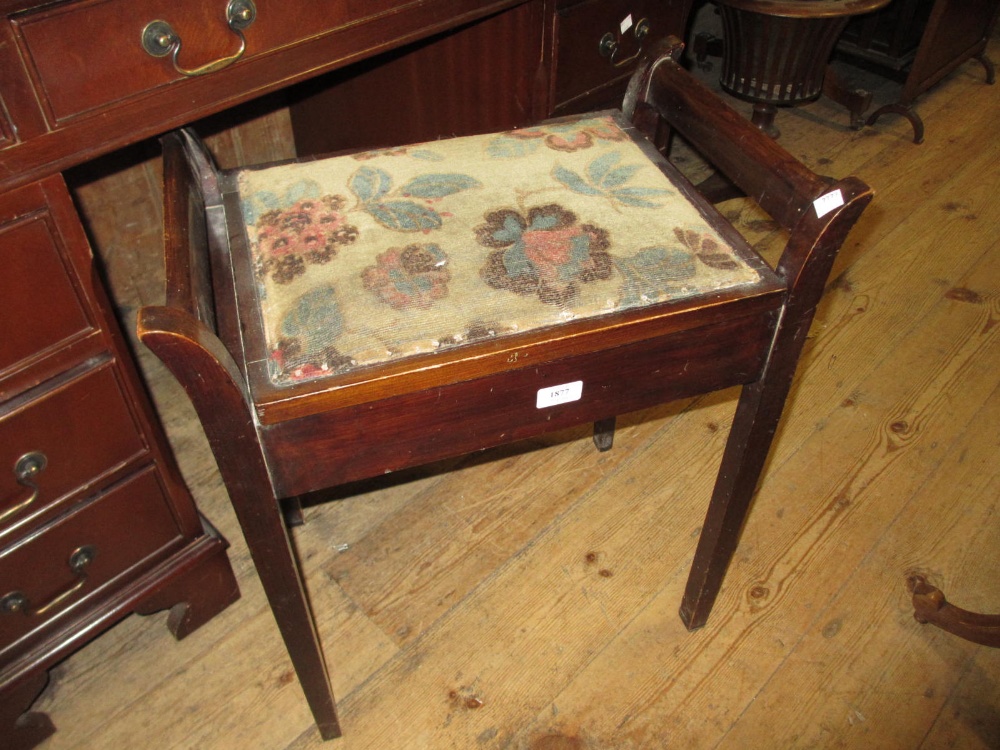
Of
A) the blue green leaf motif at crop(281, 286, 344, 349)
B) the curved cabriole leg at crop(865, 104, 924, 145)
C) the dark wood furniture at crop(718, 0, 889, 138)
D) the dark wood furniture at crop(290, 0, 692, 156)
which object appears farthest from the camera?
the curved cabriole leg at crop(865, 104, 924, 145)

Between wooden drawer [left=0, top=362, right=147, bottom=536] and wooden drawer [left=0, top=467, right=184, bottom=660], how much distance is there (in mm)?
37

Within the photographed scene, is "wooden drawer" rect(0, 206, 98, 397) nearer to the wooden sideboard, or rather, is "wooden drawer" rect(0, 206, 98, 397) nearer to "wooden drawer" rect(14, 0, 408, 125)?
the wooden sideboard

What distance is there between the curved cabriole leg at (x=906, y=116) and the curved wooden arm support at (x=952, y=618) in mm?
1366

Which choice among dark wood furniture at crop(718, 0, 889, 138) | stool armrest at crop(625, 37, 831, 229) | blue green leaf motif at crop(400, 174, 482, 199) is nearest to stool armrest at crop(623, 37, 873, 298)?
stool armrest at crop(625, 37, 831, 229)

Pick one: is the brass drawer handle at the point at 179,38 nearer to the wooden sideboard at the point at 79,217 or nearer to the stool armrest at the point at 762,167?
the wooden sideboard at the point at 79,217

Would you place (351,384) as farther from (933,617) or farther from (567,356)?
(933,617)

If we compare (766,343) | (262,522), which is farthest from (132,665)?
(766,343)

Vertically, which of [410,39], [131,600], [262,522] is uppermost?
[410,39]

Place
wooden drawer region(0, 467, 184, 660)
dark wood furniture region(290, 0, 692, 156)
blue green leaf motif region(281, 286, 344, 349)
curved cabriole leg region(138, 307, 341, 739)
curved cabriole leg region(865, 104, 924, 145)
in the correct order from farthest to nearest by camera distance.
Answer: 1. curved cabriole leg region(865, 104, 924, 145)
2. dark wood furniture region(290, 0, 692, 156)
3. wooden drawer region(0, 467, 184, 660)
4. blue green leaf motif region(281, 286, 344, 349)
5. curved cabriole leg region(138, 307, 341, 739)

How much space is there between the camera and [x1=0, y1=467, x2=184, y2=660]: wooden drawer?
0.90 m

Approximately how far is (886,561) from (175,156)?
3.48 feet

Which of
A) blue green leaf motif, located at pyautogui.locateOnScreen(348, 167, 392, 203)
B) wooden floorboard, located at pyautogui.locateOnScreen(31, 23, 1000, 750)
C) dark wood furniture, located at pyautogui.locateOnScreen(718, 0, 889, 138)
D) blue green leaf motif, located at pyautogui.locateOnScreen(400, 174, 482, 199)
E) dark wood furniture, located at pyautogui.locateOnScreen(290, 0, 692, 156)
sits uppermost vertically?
blue green leaf motif, located at pyautogui.locateOnScreen(400, 174, 482, 199)

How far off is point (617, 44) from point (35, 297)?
920 millimetres

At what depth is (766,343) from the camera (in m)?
0.81
